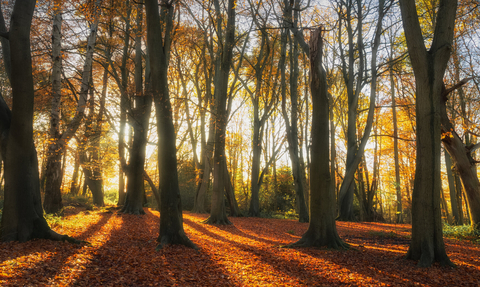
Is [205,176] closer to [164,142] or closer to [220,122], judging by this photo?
[220,122]

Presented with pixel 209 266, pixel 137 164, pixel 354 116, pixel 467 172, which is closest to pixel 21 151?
pixel 209 266

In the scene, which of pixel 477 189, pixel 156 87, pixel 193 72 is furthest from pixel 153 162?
pixel 477 189

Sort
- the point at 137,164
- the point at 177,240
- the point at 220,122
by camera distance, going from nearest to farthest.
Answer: the point at 177,240 < the point at 220,122 < the point at 137,164

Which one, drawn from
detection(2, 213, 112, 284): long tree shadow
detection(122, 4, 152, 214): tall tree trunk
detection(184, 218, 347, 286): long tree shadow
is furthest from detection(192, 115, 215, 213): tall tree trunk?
detection(2, 213, 112, 284): long tree shadow

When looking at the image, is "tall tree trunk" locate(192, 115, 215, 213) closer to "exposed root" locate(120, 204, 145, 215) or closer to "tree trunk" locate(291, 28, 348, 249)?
"exposed root" locate(120, 204, 145, 215)

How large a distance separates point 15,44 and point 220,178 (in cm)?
790

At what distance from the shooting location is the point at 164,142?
6.45 meters

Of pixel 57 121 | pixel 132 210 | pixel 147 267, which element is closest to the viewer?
pixel 147 267

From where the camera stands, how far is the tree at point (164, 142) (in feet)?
20.7

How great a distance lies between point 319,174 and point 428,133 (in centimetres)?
239

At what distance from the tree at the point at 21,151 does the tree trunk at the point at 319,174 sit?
17.2 feet

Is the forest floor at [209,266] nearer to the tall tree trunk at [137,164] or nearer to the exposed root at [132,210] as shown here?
the exposed root at [132,210]

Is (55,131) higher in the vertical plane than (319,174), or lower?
higher

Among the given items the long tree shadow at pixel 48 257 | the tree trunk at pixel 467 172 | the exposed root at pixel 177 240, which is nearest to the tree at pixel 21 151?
the long tree shadow at pixel 48 257
